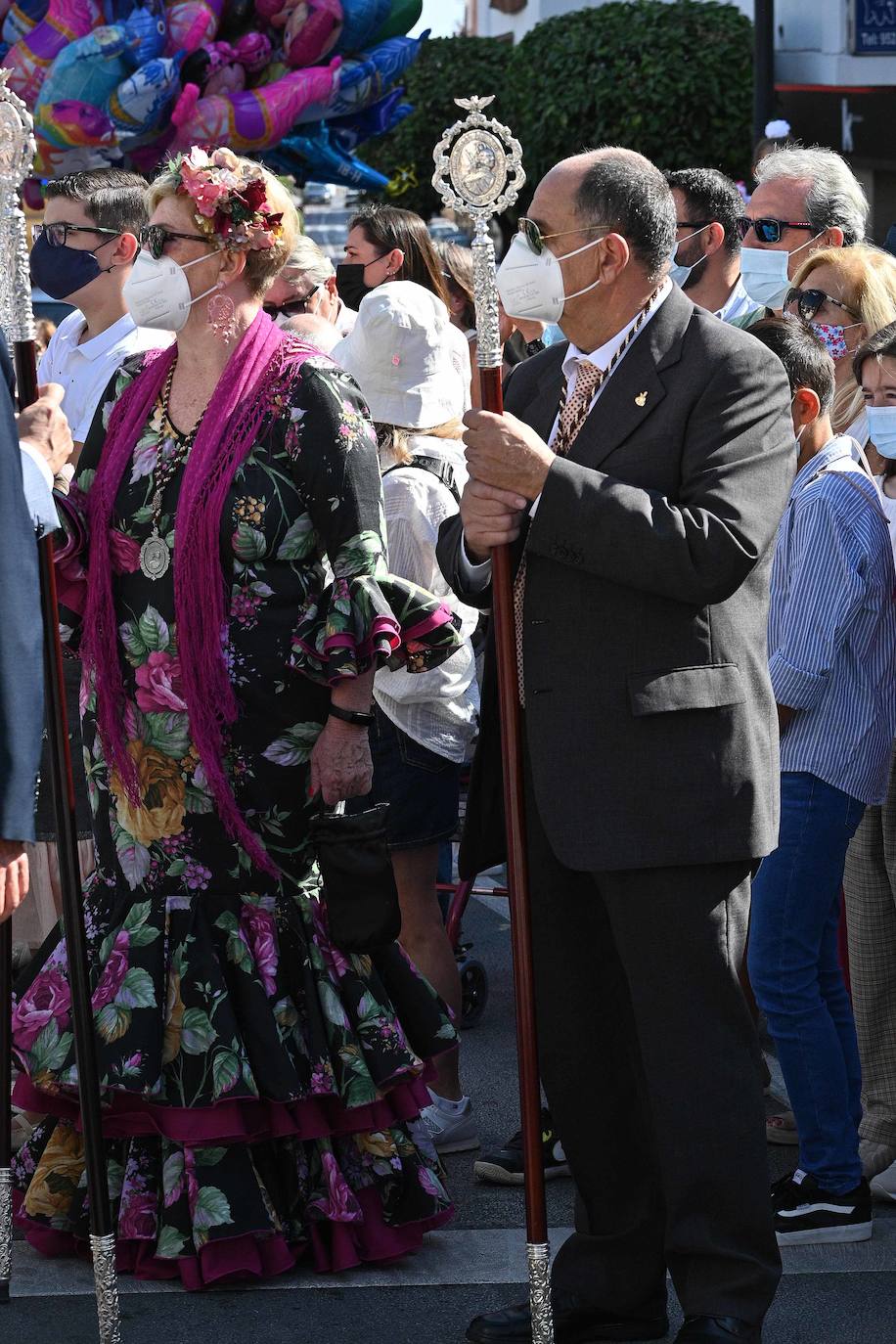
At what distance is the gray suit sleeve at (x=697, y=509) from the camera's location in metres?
3.12

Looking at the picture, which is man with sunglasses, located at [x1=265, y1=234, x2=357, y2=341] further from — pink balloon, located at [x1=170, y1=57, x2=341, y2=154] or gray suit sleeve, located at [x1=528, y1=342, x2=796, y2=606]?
pink balloon, located at [x1=170, y1=57, x2=341, y2=154]

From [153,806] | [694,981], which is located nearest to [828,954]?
[694,981]

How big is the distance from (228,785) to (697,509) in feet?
4.06

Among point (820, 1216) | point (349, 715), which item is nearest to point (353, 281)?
point (349, 715)

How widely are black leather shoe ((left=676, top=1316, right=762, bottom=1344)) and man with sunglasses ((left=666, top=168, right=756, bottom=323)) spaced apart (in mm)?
3420

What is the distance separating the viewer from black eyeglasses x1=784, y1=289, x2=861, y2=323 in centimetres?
508

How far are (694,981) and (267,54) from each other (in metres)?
14.0

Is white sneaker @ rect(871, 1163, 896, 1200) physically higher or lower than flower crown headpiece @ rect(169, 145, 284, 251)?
lower

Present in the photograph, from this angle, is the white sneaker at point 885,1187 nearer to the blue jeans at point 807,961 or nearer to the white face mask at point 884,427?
the blue jeans at point 807,961

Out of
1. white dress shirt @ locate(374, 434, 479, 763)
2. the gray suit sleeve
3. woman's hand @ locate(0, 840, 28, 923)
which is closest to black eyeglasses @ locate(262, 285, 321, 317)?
white dress shirt @ locate(374, 434, 479, 763)

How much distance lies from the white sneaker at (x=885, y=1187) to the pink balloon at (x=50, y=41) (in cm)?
1253

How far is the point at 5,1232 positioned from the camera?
3.60 metres

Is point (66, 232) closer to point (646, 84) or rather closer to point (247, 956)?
point (247, 956)

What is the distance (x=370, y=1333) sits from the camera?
3590 mm
